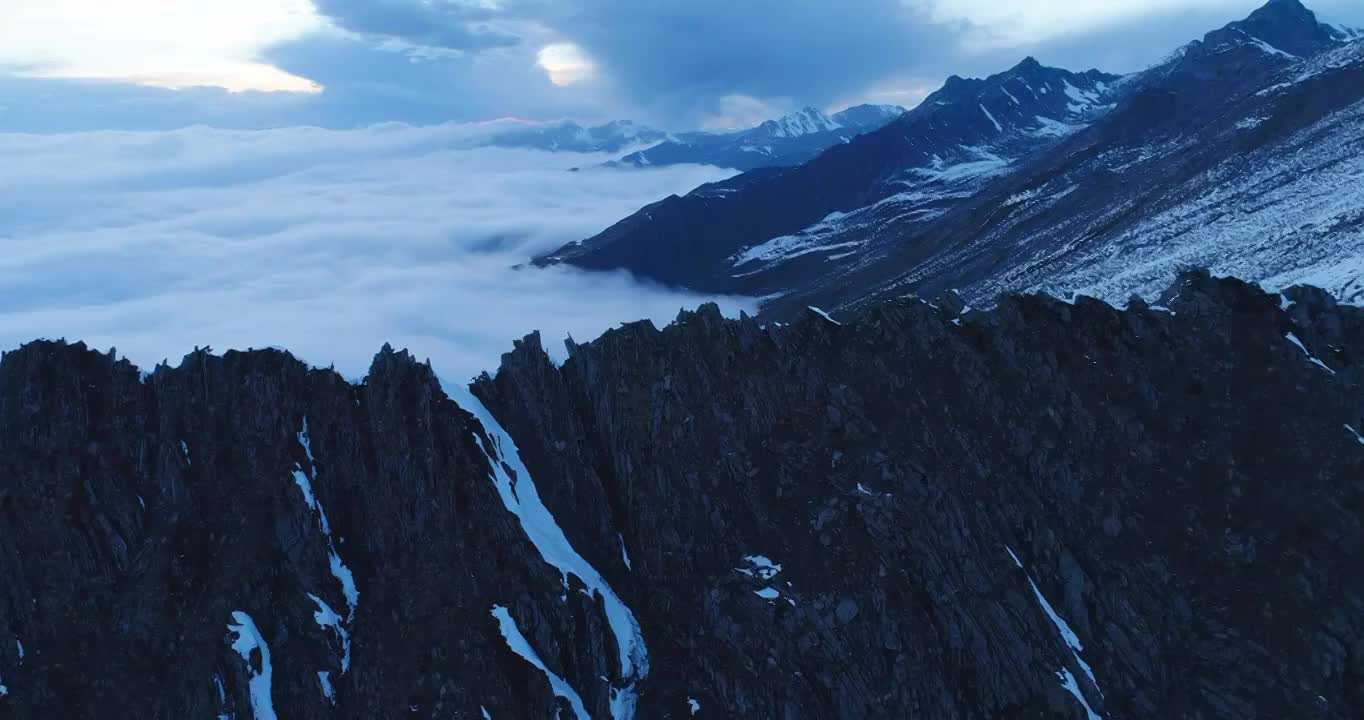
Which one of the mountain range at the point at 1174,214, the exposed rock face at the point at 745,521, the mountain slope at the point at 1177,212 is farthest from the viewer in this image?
the mountain slope at the point at 1177,212

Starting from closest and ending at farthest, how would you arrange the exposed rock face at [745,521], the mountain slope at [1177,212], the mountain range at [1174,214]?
the exposed rock face at [745,521], the mountain range at [1174,214], the mountain slope at [1177,212]

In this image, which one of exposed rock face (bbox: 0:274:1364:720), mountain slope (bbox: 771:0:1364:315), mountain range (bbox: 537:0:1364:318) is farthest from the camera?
mountain slope (bbox: 771:0:1364:315)

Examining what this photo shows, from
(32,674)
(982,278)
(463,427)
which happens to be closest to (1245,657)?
(463,427)

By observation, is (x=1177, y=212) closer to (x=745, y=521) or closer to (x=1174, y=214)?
(x=1174, y=214)

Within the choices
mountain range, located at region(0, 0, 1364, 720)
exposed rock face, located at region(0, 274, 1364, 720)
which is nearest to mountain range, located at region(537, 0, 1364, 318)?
mountain range, located at region(0, 0, 1364, 720)

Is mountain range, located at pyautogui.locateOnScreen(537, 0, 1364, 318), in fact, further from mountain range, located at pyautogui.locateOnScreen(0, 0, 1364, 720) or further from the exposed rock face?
the exposed rock face

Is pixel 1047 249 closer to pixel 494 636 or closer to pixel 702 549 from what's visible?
pixel 702 549

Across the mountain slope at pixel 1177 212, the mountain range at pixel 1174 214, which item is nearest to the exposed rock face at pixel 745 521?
the mountain range at pixel 1174 214

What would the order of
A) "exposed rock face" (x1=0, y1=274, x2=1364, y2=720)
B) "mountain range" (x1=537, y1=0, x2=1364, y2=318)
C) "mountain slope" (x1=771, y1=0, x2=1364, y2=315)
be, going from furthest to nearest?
"mountain slope" (x1=771, y1=0, x2=1364, y2=315) < "mountain range" (x1=537, y1=0, x2=1364, y2=318) < "exposed rock face" (x1=0, y1=274, x2=1364, y2=720)

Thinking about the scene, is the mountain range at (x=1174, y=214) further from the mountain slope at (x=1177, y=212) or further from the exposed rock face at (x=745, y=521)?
the exposed rock face at (x=745, y=521)
